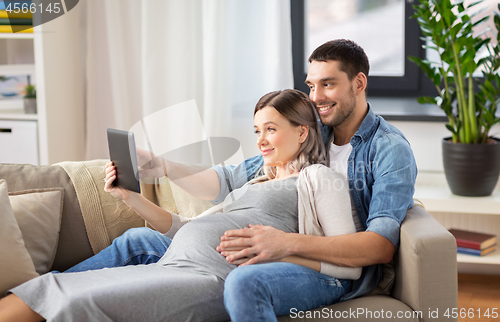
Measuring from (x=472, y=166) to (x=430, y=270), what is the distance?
100cm

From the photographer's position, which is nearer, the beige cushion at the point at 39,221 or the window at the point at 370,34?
the beige cushion at the point at 39,221

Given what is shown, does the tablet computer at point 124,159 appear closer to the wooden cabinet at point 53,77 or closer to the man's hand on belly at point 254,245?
the man's hand on belly at point 254,245

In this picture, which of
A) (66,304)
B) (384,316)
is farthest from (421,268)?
(66,304)

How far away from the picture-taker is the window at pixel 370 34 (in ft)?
8.56

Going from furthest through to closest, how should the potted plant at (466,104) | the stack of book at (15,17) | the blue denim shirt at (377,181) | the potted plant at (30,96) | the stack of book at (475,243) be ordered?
the potted plant at (30,96) < the stack of book at (15,17) < the stack of book at (475,243) < the potted plant at (466,104) < the blue denim shirt at (377,181)

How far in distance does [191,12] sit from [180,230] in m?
1.39

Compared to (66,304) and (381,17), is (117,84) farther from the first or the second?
(66,304)

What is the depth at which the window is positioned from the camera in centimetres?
261

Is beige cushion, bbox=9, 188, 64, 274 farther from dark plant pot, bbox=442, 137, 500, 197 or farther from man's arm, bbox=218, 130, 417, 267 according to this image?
dark plant pot, bbox=442, 137, 500, 197

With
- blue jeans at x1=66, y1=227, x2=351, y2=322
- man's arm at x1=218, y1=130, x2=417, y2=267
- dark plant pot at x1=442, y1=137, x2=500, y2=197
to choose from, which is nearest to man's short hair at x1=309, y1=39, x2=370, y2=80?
man's arm at x1=218, y1=130, x2=417, y2=267

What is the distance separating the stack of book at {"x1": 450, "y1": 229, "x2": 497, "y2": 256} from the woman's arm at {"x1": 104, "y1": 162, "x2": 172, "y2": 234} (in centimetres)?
137

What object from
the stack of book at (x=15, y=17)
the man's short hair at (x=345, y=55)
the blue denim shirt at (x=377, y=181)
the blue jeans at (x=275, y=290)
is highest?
the stack of book at (x=15, y=17)

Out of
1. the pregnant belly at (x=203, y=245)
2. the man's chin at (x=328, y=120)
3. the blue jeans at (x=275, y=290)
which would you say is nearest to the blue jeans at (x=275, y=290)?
the blue jeans at (x=275, y=290)

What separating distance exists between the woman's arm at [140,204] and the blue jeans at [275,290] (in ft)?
1.38
